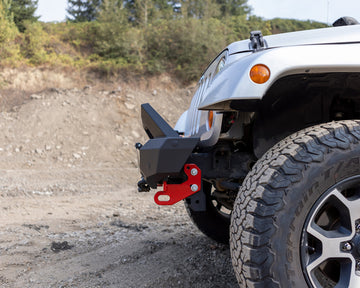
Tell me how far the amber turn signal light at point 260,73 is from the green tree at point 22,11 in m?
21.4

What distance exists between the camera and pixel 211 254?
3.31 metres

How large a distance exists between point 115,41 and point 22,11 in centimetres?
655

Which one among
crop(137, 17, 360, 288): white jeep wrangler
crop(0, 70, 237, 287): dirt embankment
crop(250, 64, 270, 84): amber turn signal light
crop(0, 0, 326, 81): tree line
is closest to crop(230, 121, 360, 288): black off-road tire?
crop(137, 17, 360, 288): white jeep wrangler

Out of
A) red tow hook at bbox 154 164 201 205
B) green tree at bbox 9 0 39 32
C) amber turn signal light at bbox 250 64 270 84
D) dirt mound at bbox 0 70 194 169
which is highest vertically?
green tree at bbox 9 0 39 32

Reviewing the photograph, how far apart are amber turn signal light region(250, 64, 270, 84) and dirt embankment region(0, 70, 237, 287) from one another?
1.63m

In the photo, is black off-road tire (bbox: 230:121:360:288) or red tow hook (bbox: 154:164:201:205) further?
red tow hook (bbox: 154:164:201:205)

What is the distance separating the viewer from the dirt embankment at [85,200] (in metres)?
2.96

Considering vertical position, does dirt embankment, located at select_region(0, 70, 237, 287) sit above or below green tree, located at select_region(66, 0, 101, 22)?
below

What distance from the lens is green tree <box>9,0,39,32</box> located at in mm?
20688

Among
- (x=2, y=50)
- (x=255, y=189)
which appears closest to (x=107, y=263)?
(x=255, y=189)

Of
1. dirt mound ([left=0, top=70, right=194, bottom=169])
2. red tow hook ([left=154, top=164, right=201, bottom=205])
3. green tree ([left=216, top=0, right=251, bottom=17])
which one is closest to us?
red tow hook ([left=154, top=164, right=201, bottom=205])

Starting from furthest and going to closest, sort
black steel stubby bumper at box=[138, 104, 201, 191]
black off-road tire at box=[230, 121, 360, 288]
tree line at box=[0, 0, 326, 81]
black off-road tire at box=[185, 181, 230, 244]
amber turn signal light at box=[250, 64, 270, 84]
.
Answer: tree line at box=[0, 0, 326, 81] → black off-road tire at box=[185, 181, 230, 244] → black steel stubby bumper at box=[138, 104, 201, 191] → amber turn signal light at box=[250, 64, 270, 84] → black off-road tire at box=[230, 121, 360, 288]

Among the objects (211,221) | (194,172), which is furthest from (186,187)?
(211,221)

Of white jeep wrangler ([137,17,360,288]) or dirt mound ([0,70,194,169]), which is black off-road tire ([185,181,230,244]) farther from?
→ dirt mound ([0,70,194,169])
